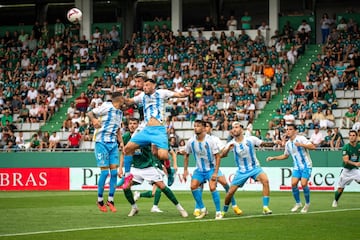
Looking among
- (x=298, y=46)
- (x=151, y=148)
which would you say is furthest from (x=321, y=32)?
(x=151, y=148)

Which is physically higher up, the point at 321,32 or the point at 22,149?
the point at 321,32

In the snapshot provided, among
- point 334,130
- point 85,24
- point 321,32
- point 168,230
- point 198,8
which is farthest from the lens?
point 198,8

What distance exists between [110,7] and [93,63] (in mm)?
9734

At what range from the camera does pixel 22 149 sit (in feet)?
115

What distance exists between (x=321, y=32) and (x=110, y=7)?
1504cm

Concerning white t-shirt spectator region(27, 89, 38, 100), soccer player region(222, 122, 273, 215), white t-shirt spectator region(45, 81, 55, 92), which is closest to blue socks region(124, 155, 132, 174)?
soccer player region(222, 122, 273, 215)

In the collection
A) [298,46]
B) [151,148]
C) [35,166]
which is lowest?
[35,166]

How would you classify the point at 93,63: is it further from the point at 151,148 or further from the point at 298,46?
the point at 151,148

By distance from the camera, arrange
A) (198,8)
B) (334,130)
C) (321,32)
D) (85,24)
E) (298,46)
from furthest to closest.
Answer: (198,8) < (85,24) < (321,32) < (298,46) < (334,130)

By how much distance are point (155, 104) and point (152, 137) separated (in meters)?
0.74

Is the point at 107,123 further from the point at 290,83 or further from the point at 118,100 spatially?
the point at 290,83

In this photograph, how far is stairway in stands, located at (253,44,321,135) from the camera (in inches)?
1372

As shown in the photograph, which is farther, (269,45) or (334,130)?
(269,45)

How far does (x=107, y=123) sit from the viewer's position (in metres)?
18.6
